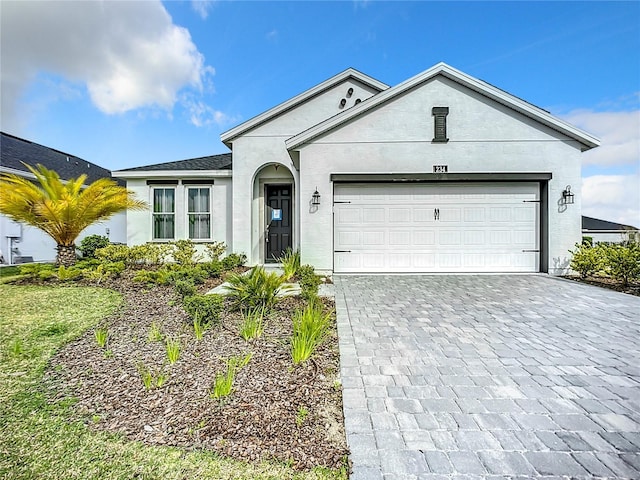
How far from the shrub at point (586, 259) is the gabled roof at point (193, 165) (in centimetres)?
1118

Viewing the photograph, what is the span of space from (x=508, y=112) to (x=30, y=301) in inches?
484

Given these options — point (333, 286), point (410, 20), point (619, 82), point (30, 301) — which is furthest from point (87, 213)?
point (619, 82)

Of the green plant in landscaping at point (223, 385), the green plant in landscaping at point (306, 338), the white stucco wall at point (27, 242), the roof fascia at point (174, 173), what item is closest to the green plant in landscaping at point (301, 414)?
the green plant in landscaping at point (223, 385)

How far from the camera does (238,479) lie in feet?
6.30

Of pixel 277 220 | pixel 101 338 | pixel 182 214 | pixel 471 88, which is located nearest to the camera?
pixel 101 338

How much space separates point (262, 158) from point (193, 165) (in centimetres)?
285

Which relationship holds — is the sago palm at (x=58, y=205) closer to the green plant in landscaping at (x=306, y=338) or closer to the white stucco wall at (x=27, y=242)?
the white stucco wall at (x=27, y=242)

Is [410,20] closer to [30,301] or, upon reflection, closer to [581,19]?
[581,19]

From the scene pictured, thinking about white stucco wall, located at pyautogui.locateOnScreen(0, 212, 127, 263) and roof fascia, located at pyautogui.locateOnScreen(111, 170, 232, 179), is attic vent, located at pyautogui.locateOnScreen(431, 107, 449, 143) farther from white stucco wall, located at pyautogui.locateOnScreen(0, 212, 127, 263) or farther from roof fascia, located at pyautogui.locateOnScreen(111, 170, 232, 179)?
white stucco wall, located at pyautogui.locateOnScreen(0, 212, 127, 263)

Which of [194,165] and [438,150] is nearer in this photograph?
[438,150]

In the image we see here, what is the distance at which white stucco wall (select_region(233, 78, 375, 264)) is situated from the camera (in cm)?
1112

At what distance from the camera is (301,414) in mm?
2568

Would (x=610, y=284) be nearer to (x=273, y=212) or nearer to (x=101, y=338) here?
(x=273, y=212)

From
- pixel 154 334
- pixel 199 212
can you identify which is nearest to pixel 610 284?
pixel 154 334
